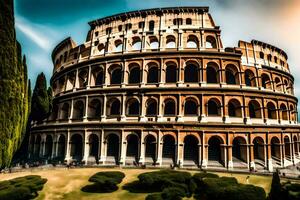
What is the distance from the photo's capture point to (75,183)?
1664 centimetres

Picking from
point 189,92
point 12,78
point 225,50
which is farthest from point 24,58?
point 225,50

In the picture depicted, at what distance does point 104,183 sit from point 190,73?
58.0ft

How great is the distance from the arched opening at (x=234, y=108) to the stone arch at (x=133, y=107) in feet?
38.5

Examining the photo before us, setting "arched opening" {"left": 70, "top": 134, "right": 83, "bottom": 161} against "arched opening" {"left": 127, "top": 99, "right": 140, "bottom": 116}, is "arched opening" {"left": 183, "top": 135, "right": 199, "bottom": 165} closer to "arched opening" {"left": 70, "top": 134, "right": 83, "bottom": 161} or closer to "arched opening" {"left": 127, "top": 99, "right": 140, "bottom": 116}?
"arched opening" {"left": 127, "top": 99, "right": 140, "bottom": 116}

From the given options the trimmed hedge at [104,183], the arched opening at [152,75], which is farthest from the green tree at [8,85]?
the arched opening at [152,75]

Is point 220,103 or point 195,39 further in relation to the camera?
point 195,39

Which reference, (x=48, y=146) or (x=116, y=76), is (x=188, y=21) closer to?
(x=116, y=76)

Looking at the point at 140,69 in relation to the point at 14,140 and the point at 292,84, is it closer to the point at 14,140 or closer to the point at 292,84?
the point at 14,140

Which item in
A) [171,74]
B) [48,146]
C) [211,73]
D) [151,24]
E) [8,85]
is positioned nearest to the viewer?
[8,85]

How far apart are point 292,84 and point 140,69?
2678cm

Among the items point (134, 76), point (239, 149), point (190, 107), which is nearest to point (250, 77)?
point (190, 107)

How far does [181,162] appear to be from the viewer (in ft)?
74.2

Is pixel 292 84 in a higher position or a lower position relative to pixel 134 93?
higher

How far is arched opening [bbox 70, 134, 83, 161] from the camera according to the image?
2659 cm
